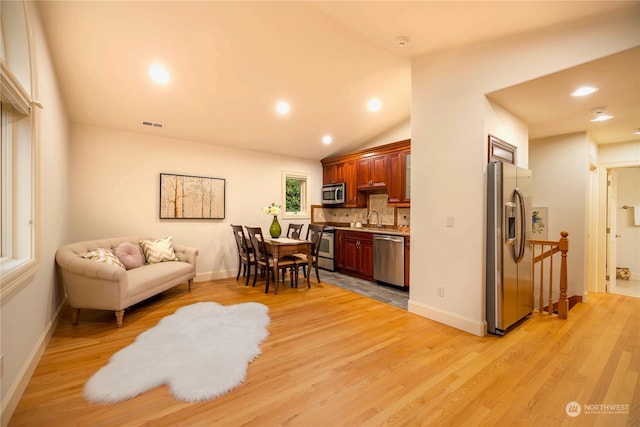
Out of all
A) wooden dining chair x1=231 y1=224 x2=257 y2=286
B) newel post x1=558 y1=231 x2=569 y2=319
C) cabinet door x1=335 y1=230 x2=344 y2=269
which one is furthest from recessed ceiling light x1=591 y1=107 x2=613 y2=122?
wooden dining chair x1=231 y1=224 x2=257 y2=286

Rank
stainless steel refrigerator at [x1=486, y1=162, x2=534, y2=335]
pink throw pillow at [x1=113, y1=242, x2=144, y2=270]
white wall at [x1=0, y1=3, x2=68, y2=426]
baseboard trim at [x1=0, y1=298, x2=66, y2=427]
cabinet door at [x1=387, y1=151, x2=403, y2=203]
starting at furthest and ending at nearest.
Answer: cabinet door at [x1=387, y1=151, x2=403, y2=203] < pink throw pillow at [x1=113, y1=242, x2=144, y2=270] < stainless steel refrigerator at [x1=486, y1=162, x2=534, y2=335] < white wall at [x1=0, y1=3, x2=68, y2=426] < baseboard trim at [x1=0, y1=298, x2=66, y2=427]

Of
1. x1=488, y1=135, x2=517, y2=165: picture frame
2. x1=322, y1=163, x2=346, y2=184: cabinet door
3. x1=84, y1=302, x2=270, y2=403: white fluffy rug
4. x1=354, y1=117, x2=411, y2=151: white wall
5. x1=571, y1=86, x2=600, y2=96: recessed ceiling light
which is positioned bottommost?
x1=84, y1=302, x2=270, y2=403: white fluffy rug

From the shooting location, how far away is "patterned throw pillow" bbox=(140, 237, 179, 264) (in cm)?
410

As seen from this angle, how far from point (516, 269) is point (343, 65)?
3.10 metres

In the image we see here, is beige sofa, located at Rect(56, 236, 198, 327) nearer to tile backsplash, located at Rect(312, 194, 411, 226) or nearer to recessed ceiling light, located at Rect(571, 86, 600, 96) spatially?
tile backsplash, located at Rect(312, 194, 411, 226)

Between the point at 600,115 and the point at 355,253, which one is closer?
the point at 600,115

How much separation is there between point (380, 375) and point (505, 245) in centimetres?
185

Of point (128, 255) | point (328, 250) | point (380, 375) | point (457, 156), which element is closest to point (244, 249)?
point (128, 255)

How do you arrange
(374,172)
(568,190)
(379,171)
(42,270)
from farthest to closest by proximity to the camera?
(374,172)
(379,171)
(568,190)
(42,270)

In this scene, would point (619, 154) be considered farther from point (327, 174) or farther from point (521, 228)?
point (327, 174)

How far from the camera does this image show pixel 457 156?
3023mm

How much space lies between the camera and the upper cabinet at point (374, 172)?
189 inches

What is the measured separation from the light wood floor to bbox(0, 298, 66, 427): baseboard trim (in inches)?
1.7

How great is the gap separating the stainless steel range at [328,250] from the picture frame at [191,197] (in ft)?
7.06
